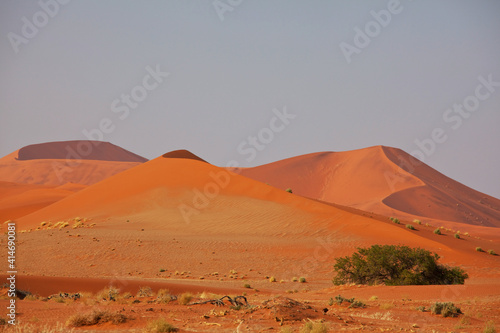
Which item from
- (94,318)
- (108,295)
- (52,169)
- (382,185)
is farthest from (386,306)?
(52,169)

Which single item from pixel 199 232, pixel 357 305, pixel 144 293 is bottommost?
pixel 144 293

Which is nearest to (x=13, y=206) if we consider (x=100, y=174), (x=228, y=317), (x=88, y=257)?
(x=88, y=257)

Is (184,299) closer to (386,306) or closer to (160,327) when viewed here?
(160,327)

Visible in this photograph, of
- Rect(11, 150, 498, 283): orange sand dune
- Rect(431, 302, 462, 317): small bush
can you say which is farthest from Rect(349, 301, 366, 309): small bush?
Rect(11, 150, 498, 283): orange sand dune

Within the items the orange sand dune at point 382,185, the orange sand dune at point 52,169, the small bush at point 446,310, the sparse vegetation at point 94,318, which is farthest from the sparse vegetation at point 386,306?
the orange sand dune at point 52,169

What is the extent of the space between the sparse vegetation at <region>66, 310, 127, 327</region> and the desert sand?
0.19 m

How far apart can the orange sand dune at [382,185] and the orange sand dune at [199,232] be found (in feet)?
104

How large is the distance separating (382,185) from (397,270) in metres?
65.2

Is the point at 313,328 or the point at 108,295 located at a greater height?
the point at 313,328

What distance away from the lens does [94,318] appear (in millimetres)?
11422

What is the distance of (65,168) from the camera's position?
12288cm

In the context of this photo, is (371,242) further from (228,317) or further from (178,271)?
(228,317)

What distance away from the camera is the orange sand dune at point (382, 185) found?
7650 centimetres

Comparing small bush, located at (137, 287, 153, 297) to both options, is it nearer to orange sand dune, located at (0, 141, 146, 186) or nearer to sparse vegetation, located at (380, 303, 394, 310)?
sparse vegetation, located at (380, 303, 394, 310)
